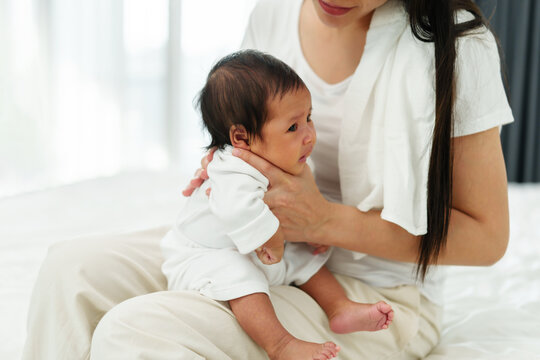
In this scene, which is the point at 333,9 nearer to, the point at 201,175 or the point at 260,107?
the point at 260,107

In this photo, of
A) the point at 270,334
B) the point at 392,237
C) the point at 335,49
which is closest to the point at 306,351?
the point at 270,334

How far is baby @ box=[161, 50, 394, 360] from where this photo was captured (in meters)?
0.95

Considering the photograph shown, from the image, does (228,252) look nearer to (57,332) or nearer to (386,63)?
(57,332)

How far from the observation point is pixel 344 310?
103 centimetres

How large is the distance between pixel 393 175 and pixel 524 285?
698mm

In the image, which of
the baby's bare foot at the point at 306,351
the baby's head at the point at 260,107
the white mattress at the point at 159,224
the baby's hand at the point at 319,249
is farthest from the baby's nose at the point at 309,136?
the white mattress at the point at 159,224

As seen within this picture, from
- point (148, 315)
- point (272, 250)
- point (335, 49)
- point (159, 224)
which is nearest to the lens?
point (148, 315)

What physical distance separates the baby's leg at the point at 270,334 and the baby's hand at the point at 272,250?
7 cm

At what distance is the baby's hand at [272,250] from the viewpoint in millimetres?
986

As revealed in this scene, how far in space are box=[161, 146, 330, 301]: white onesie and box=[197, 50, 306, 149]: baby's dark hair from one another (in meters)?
0.06

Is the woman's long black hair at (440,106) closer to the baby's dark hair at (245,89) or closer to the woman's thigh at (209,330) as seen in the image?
the woman's thigh at (209,330)

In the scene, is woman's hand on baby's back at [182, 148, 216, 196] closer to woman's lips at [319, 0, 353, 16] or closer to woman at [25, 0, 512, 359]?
woman at [25, 0, 512, 359]

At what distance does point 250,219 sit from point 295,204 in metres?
0.13

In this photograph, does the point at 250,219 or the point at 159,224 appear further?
the point at 159,224
